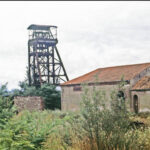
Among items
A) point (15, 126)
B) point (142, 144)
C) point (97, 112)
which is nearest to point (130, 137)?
point (142, 144)

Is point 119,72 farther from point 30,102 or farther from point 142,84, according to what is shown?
point 30,102

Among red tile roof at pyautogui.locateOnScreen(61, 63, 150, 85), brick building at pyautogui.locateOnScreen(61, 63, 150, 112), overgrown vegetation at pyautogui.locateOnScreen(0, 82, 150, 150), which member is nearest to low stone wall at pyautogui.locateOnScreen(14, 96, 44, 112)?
brick building at pyautogui.locateOnScreen(61, 63, 150, 112)

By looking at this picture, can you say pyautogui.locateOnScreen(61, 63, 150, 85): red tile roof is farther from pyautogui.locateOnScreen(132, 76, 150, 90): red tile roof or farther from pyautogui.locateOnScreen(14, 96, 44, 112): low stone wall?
pyautogui.locateOnScreen(14, 96, 44, 112): low stone wall

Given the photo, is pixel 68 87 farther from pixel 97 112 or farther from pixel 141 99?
pixel 97 112

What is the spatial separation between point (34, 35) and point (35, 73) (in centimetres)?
460

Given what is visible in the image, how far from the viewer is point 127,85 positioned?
86.1ft

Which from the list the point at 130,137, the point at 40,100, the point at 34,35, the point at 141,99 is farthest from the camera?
the point at 34,35

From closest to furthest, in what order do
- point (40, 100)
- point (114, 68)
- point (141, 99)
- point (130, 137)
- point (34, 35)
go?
Result: point (130, 137), point (141, 99), point (40, 100), point (114, 68), point (34, 35)

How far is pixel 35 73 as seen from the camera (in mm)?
38625

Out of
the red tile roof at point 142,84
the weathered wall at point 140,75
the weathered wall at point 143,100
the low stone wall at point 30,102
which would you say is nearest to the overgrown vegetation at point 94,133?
the weathered wall at point 143,100

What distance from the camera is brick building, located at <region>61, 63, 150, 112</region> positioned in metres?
25.2

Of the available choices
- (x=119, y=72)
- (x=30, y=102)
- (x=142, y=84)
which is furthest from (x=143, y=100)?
(x=30, y=102)

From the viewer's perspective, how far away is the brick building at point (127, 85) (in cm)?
2517

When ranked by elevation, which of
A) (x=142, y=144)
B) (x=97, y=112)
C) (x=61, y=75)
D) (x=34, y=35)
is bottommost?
(x=142, y=144)
